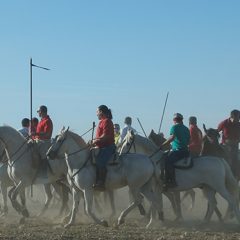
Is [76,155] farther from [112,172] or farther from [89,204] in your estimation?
[89,204]

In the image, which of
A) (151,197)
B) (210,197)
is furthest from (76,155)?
(210,197)

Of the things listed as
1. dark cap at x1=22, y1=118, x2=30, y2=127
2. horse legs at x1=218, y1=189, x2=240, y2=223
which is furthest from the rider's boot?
dark cap at x1=22, y1=118, x2=30, y2=127

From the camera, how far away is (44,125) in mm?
17656

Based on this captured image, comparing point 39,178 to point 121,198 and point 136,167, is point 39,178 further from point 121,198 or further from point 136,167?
point 121,198

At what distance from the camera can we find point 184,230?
14375 millimetres

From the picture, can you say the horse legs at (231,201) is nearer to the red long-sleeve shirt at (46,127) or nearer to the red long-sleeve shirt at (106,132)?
the red long-sleeve shirt at (106,132)

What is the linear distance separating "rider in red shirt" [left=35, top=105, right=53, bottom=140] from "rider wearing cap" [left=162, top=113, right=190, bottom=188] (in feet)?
11.2

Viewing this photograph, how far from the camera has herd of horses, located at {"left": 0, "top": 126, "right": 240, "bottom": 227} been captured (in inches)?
600

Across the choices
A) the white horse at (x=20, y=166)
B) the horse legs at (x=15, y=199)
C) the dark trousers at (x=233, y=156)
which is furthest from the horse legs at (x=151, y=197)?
the dark trousers at (x=233, y=156)

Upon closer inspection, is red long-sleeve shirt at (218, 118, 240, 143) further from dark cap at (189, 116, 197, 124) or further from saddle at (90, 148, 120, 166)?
saddle at (90, 148, 120, 166)

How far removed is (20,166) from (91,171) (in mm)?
2149

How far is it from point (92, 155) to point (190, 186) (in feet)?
7.68

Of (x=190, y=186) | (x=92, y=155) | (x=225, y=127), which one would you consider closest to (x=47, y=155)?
(x=92, y=155)

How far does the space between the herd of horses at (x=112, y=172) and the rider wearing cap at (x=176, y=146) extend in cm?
14
